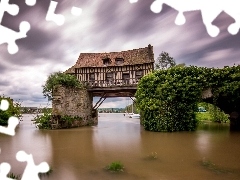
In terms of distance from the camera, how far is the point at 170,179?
429 cm

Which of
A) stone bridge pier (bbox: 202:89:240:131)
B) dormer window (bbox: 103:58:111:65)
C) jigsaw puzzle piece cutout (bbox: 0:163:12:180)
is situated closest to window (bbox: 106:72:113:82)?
dormer window (bbox: 103:58:111:65)

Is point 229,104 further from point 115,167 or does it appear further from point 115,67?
point 115,167

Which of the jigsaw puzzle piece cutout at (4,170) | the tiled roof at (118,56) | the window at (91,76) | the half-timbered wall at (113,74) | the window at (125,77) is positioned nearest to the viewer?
the jigsaw puzzle piece cutout at (4,170)

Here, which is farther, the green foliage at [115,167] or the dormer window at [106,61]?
the dormer window at [106,61]

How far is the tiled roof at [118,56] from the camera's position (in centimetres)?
1973

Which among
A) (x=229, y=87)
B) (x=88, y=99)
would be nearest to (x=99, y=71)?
(x=88, y=99)

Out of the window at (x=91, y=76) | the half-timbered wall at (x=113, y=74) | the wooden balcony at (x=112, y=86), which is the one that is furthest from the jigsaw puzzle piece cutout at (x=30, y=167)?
the window at (x=91, y=76)

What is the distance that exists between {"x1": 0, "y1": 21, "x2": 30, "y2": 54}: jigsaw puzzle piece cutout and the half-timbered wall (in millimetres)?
15935

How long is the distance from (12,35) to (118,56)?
18.4 meters

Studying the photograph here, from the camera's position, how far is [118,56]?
824 inches

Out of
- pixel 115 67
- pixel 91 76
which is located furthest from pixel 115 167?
pixel 91 76

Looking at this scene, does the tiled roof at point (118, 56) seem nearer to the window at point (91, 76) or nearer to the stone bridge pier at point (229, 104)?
the window at point (91, 76)

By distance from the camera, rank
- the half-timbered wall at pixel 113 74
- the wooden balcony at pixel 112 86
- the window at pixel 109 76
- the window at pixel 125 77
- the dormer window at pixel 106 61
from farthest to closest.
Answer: the dormer window at pixel 106 61, the window at pixel 109 76, the window at pixel 125 77, the half-timbered wall at pixel 113 74, the wooden balcony at pixel 112 86

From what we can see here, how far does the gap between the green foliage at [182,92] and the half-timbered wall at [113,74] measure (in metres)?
5.98
